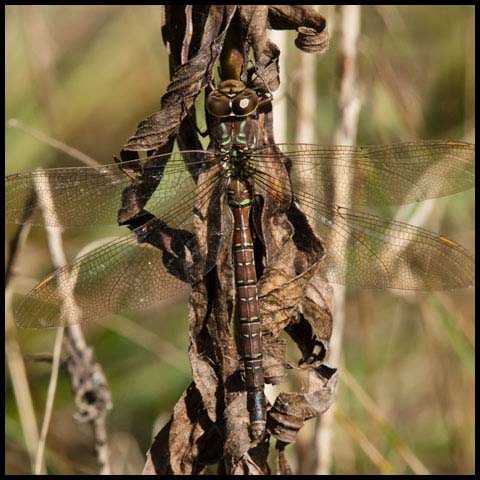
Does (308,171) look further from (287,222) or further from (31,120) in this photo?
(31,120)

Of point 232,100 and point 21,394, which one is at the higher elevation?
point 232,100

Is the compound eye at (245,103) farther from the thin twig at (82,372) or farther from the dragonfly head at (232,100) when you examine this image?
the thin twig at (82,372)

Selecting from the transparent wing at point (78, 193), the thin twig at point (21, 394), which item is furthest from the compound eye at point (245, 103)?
the thin twig at point (21, 394)

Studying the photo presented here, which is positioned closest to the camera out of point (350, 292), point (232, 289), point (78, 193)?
point (232, 289)

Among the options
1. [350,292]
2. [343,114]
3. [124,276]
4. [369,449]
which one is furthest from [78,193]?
[350,292]

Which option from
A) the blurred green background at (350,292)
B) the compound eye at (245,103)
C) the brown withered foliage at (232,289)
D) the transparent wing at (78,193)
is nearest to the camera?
the brown withered foliage at (232,289)

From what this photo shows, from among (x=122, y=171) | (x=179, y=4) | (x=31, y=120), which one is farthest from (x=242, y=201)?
(x=31, y=120)

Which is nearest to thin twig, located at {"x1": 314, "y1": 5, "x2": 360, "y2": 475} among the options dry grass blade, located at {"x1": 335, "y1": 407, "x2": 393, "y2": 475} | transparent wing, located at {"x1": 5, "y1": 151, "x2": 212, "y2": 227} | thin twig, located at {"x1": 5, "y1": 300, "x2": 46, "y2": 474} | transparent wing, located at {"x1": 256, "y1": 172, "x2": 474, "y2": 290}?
dry grass blade, located at {"x1": 335, "y1": 407, "x2": 393, "y2": 475}

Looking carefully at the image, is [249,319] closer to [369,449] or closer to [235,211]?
[235,211]
